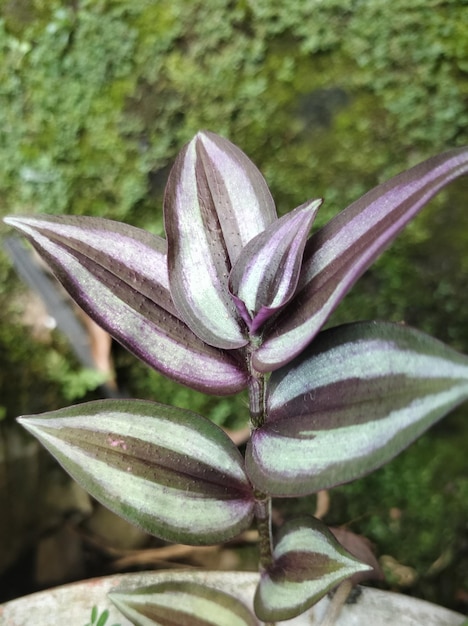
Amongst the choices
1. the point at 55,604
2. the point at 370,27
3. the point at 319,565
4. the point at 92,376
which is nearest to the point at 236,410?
the point at 92,376

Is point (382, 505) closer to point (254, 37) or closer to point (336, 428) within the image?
point (336, 428)

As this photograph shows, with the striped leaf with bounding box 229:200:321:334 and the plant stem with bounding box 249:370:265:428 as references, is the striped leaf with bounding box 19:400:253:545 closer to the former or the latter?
the plant stem with bounding box 249:370:265:428

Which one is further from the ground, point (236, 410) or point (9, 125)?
point (9, 125)

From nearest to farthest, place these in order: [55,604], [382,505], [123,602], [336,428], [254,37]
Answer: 1. [336,428]
2. [123,602]
3. [55,604]
4. [254,37]
5. [382,505]

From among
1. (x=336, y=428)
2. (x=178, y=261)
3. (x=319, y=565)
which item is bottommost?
(x=319, y=565)

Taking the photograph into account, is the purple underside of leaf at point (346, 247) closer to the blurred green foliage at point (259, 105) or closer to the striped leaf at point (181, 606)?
the striped leaf at point (181, 606)

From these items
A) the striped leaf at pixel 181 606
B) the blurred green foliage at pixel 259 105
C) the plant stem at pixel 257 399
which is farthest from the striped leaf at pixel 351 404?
the blurred green foliage at pixel 259 105
